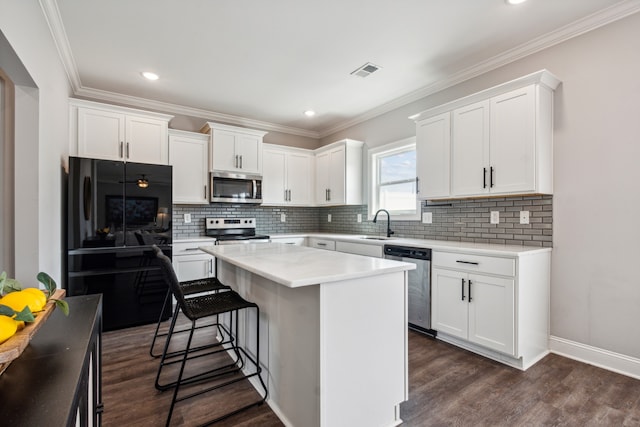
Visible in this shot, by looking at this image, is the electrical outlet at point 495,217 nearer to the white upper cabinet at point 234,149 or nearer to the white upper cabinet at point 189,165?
the white upper cabinet at point 234,149

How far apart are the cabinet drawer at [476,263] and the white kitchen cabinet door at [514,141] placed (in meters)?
0.62

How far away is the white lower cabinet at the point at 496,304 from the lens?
231 centimetres

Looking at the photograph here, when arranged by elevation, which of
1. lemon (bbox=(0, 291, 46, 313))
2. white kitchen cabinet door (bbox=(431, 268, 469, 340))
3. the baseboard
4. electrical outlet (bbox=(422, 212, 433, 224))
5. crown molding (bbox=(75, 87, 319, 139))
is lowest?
the baseboard

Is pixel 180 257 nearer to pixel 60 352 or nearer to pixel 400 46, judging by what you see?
pixel 60 352

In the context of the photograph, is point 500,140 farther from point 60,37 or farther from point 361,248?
point 60,37

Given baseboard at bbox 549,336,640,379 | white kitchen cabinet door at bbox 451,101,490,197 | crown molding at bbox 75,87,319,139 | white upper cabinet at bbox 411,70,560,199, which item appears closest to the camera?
baseboard at bbox 549,336,640,379

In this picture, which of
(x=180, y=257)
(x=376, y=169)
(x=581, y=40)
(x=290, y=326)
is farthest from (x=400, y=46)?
(x=180, y=257)

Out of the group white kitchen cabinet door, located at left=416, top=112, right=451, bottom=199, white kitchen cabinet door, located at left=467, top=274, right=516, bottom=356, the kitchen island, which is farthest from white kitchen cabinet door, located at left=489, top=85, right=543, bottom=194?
the kitchen island

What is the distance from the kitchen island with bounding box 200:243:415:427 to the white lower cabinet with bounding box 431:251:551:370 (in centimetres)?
110

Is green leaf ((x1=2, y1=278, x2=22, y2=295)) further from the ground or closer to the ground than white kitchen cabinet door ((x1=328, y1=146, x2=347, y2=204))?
closer to the ground

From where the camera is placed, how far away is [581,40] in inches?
96.8

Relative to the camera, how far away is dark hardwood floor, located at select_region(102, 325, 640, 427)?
5.71 feet

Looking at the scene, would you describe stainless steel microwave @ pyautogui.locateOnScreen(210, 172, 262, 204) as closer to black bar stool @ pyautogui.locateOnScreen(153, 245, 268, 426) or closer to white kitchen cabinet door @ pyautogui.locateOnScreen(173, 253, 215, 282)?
white kitchen cabinet door @ pyautogui.locateOnScreen(173, 253, 215, 282)

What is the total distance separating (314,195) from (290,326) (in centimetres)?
364
